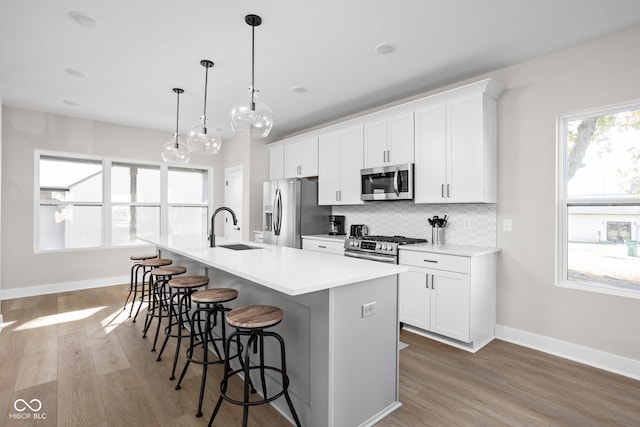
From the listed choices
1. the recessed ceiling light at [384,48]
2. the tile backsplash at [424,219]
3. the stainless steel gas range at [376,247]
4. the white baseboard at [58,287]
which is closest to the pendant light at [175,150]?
the stainless steel gas range at [376,247]

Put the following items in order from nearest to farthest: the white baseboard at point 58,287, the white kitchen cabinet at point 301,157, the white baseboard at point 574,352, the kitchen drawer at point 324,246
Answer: the white baseboard at point 574,352
the kitchen drawer at point 324,246
the white baseboard at point 58,287
the white kitchen cabinet at point 301,157

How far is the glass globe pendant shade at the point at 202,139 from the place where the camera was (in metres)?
3.14

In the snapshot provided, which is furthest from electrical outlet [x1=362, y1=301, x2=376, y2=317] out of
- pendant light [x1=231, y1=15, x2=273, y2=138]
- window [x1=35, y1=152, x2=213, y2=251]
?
window [x1=35, y1=152, x2=213, y2=251]

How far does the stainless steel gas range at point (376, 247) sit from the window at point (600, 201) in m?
1.39

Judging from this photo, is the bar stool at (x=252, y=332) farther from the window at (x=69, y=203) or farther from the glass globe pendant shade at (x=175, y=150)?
the window at (x=69, y=203)

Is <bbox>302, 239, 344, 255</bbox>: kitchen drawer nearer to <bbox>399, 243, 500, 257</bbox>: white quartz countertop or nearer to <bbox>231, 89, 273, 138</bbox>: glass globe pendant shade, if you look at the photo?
<bbox>399, 243, 500, 257</bbox>: white quartz countertop

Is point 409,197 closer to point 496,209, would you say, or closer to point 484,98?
point 496,209

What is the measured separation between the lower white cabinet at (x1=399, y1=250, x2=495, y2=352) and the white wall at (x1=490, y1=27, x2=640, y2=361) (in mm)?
281

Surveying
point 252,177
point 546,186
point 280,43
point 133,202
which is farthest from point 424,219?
point 133,202

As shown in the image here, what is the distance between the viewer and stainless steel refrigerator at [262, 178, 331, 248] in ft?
16.0

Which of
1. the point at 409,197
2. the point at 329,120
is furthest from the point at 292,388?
the point at 329,120

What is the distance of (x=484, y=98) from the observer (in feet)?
10.2

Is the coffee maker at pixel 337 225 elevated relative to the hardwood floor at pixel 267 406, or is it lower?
elevated

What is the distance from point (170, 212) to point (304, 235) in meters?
2.87
